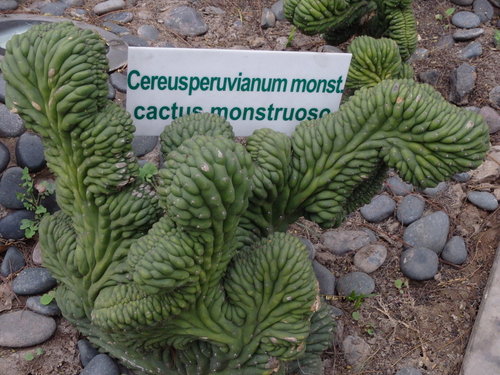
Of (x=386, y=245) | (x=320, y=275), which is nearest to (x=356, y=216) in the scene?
(x=386, y=245)

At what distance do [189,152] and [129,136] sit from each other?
0.23m

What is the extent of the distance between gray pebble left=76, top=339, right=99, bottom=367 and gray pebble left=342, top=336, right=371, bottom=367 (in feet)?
2.29

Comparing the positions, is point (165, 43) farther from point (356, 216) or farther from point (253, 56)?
point (253, 56)

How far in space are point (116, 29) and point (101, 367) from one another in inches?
65.7

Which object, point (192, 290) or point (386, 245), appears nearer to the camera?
point (192, 290)

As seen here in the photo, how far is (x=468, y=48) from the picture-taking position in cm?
306

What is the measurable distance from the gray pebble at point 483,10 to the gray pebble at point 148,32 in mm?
1561

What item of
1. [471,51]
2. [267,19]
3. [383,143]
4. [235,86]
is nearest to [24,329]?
[235,86]

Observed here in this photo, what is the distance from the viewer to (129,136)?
4.61 feet

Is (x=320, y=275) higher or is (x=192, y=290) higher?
(x=192, y=290)

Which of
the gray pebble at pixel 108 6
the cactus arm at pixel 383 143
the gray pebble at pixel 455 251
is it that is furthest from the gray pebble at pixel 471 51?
the cactus arm at pixel 383 143

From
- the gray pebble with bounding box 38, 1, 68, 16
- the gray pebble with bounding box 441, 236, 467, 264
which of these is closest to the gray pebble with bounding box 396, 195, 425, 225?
the gray pebble with bounding box 441, 236, 467, 264

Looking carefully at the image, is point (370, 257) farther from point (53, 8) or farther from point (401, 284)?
point (53, 8)

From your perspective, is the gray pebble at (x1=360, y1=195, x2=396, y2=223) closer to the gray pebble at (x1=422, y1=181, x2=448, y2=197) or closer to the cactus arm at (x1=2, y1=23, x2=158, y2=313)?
the gray pebble at (x1=422, y1=181, x2=448, y2=197)
